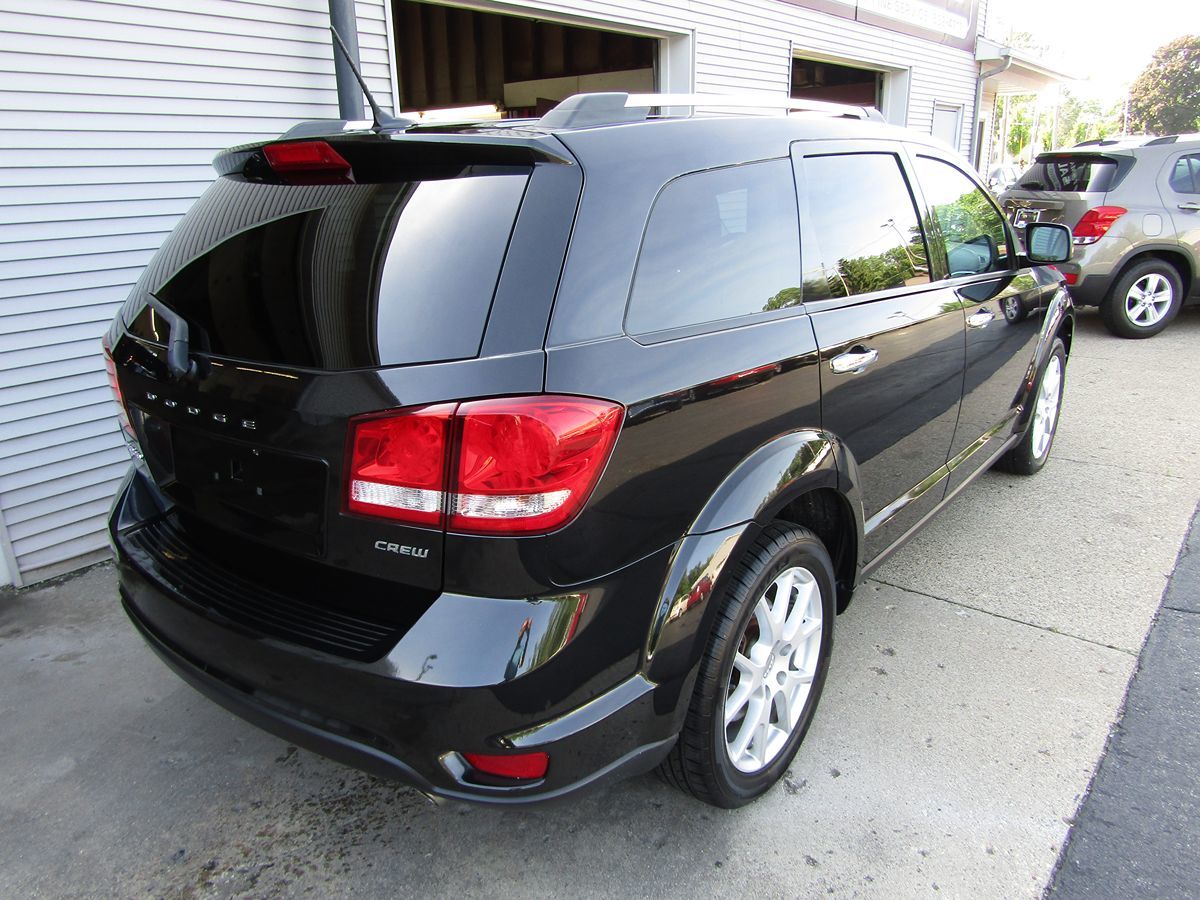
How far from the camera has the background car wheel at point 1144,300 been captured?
7820 millimetres

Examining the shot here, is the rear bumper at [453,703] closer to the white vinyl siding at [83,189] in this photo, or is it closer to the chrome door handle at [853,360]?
the chrome door handle at [853,360]

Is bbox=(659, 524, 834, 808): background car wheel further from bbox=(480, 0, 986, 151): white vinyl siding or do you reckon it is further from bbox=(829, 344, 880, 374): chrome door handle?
bbox=(480, 0, 986, 151): white vinyl siding

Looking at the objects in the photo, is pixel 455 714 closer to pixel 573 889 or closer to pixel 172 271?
pixel 573 889

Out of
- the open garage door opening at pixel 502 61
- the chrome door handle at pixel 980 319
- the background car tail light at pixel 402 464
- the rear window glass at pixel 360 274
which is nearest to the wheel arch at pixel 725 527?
the background car tail light at pixel 402 464

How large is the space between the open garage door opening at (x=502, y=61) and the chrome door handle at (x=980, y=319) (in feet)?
24.2

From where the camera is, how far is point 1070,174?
316 inches

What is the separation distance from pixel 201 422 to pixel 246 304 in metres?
0.29

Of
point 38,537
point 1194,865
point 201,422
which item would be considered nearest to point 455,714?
point 201,422

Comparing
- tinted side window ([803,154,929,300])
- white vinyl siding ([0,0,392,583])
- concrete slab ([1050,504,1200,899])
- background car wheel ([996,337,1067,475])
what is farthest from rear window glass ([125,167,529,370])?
background car wheel ([996,337,1067,475])

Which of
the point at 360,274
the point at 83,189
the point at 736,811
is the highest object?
the point at 83,189

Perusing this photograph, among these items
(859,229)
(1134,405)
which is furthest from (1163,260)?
(859,229)

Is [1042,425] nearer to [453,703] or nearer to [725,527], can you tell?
Result: [725,527]

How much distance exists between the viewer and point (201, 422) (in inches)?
73.2

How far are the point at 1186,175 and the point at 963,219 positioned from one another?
19.9ft
